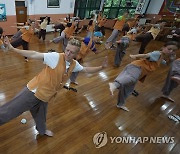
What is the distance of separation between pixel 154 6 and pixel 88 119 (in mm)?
9195

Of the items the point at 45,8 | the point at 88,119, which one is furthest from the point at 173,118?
the point at 45,8

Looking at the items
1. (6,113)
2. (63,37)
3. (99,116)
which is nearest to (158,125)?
(99,116)

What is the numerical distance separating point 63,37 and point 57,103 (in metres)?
2.16

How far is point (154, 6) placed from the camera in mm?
9352

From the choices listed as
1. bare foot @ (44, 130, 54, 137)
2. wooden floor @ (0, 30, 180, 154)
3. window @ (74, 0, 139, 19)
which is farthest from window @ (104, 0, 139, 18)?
bare foot @ (44, 130, 54, 137)

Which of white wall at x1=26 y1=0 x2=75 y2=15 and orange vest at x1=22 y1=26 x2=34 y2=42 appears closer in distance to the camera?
orange vest at x1=22 y1=26 x2=34 y2=42

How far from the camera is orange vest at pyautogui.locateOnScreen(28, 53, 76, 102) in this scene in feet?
5.22

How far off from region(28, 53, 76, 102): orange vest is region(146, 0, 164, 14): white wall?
9.41 metres

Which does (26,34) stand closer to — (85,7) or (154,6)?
(85,7)

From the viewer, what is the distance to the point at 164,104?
3.34m

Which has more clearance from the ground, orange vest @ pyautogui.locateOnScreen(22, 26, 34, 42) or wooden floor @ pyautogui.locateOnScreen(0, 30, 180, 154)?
orange vest @ pyautogui.locateOnScreen(22, 26, 34, 42)

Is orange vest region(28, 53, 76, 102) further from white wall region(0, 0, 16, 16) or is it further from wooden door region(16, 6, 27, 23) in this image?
wooden door region(16, 6, 27, 23)

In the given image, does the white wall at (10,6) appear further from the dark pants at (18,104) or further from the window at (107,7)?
the dark pants at (18,104)

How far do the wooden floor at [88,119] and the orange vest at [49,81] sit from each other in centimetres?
81
